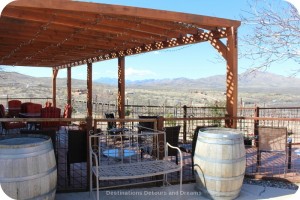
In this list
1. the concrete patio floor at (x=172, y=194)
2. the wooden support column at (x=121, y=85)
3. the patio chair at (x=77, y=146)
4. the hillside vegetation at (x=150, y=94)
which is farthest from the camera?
the hillside vegetation at (x=150, y=94)

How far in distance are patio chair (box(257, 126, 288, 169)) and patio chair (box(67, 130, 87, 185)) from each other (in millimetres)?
2869

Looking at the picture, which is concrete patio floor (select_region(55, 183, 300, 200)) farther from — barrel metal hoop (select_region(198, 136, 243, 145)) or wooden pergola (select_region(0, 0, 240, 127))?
wooden pergola (select_region(0, 0, 240, 127))

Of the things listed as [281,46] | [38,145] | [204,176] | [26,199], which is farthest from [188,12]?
[26,199]

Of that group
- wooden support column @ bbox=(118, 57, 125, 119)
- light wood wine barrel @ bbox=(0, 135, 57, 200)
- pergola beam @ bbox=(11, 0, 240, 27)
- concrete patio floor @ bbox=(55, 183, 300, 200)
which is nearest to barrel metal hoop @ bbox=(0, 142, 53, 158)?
light wood wine barrel @ bbox=(0, 135, 57, 200)

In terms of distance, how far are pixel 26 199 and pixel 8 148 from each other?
53cm

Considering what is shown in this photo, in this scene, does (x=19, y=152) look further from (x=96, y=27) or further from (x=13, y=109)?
(x=13, y=109)

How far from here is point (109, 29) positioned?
549 cm

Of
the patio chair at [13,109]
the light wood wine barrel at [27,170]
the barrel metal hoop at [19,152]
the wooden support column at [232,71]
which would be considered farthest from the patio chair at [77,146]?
the patio chair at [13,109]

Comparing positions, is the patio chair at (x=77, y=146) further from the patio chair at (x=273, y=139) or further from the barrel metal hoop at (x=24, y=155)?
the patio chair at (x=273, y=139)

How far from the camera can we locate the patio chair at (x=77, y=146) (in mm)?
3854

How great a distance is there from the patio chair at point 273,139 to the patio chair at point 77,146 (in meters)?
2.87

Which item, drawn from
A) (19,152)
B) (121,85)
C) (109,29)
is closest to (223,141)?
(19,152)

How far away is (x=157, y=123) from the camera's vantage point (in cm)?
423

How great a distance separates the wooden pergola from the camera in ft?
13.3
